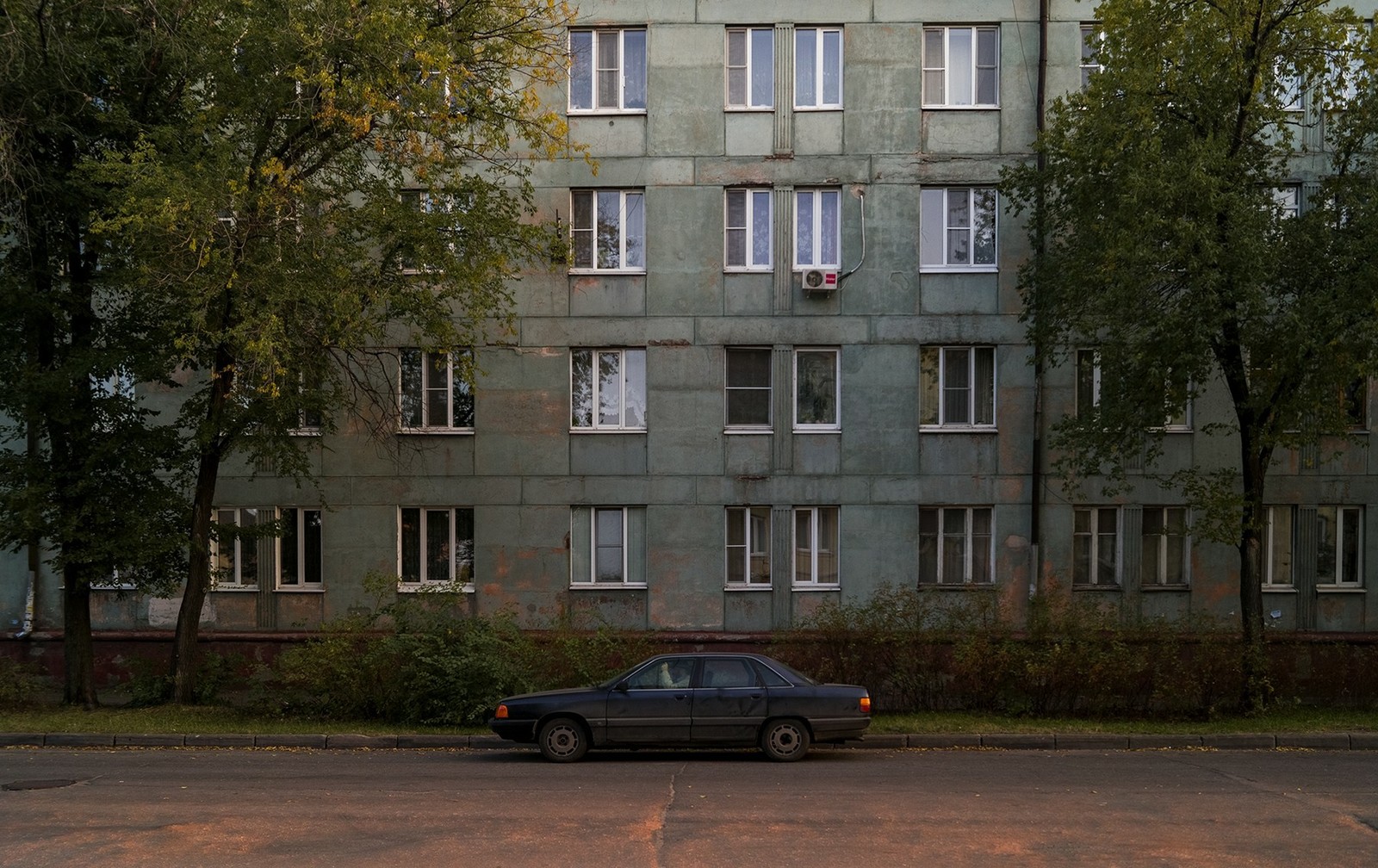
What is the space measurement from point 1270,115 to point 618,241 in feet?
39.1

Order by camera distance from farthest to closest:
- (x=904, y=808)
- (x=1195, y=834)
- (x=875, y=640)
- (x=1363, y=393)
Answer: (x=1363, y=393)
(x=875, y=640)
(x=904, y=808)
(x=1195, y=834)

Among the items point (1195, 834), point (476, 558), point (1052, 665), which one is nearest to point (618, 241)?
point (476, 558)

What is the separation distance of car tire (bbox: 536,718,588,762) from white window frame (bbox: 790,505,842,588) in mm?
9939

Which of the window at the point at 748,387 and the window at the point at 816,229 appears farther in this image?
the window at the point at 748,387

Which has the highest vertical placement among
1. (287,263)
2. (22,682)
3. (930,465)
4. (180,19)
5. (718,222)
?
(180,19)

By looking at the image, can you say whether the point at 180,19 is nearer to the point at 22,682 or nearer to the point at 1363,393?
the point at 22,682

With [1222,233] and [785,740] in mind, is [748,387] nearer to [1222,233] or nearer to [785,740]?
[1222,233]

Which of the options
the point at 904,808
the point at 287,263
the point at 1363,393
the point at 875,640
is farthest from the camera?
the point at 1363,393

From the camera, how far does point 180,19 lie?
55.1 feet

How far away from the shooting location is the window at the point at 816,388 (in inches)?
930

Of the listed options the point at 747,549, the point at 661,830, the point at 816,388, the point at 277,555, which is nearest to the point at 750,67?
the point at 816,388

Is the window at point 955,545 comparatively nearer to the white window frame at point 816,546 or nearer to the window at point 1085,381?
the white window frame at point 816,546

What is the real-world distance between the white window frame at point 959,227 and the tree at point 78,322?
45.0 feet

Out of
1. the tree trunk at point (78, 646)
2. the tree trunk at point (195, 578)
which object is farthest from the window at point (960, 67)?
the tree trunk at point (78, 646)
